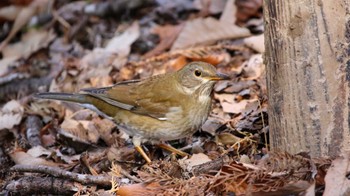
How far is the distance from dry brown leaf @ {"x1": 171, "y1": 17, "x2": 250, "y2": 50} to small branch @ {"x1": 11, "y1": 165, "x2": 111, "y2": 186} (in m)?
3.40

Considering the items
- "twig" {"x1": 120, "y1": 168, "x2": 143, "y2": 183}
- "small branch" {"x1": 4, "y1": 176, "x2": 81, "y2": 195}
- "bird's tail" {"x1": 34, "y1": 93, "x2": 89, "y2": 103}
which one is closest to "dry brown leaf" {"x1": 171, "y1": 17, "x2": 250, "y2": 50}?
"bird's tail" {"x1": 34, "y1": 93, "x2": 89, "y2": 103}

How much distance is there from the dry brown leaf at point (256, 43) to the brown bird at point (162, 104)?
1.93 meters

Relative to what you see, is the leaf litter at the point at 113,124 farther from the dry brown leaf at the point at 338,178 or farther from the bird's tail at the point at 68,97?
the bird's tail at the point at 68,97

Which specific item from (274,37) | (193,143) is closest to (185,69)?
(193,143)

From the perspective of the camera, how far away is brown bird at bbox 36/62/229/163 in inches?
248

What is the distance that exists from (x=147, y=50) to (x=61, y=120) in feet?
7.40

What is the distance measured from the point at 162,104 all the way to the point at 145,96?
214 millimetres

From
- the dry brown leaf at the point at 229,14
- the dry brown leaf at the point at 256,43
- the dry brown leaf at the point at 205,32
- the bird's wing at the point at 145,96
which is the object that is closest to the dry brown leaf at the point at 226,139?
the bird's wing at the point at 145,96

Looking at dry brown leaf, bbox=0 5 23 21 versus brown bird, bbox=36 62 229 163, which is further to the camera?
dry brown leaf, bbox=0 5 23 21

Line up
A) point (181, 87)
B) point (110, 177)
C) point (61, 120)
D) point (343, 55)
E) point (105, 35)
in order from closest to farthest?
1. point (343, 55)
2. point (110, 177)
3. point (181, 87)
4. point (61, 120)
5. point (105, 35)

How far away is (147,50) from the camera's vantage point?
9.60 meters

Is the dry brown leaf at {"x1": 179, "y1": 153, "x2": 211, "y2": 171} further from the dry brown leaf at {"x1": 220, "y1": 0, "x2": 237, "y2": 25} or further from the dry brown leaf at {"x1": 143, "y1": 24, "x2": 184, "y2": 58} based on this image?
the dry brown leaf at {"x1": 220, "y1": 0, "x2": 237, "y2": 25}

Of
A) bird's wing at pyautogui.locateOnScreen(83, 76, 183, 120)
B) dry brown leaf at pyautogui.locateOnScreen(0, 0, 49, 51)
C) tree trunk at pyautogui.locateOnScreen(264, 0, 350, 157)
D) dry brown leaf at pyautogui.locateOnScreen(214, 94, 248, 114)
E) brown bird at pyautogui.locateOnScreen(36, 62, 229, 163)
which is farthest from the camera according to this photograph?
dry brown leaf at pyautogui.locateOnScreen(0, 0, 49, 51)

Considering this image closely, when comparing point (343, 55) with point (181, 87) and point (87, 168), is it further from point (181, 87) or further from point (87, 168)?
point (87, 168)
